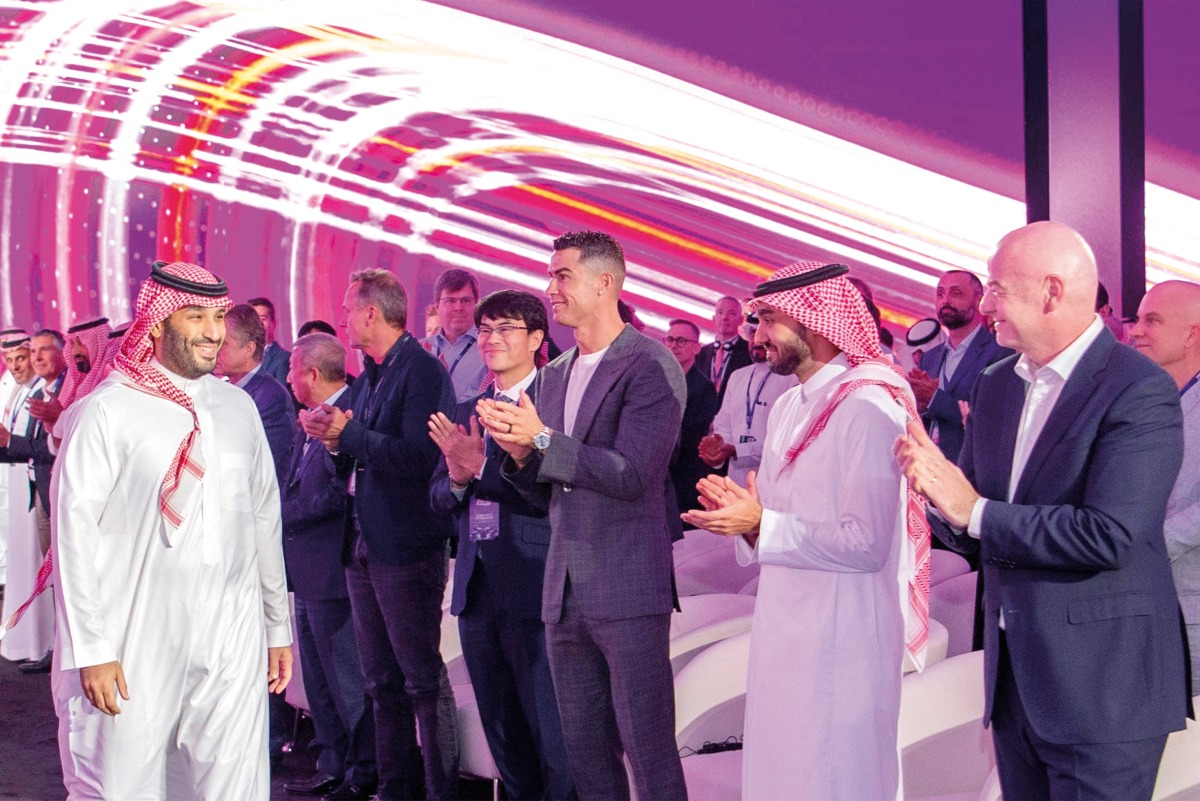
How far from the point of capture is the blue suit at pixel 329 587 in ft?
14.4

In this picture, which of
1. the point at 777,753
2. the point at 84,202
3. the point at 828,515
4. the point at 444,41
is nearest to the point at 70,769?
the point at 777,753

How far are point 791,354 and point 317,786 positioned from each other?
8.74 ft

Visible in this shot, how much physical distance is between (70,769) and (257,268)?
6.35m

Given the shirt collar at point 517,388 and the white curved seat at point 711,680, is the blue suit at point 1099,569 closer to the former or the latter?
the white curved seat at point 711,680

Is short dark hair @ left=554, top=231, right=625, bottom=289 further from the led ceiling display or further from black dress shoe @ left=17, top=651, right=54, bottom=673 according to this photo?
black dress shoe @ left=17, top=651, right=54, bottom=673

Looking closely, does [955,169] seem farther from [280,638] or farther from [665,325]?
[280,638]

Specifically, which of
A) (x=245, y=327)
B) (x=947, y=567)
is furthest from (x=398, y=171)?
(x=947, y=567)

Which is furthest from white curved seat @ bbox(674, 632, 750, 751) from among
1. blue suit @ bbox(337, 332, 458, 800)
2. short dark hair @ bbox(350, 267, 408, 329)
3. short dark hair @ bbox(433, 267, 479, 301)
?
short dark hair @ bbox(433, 267, 479, 301)

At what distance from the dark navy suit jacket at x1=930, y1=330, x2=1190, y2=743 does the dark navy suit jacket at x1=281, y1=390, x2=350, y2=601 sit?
2.63 m

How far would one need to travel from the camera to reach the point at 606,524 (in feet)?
10.5

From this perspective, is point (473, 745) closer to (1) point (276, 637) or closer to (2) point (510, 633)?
(2) point (510, 633)

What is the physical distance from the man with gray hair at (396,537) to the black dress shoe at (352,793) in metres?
0.23

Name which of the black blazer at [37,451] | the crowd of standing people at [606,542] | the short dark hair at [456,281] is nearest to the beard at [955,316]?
the crowd of standing people at [606,542]

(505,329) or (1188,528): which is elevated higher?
(505,329)
